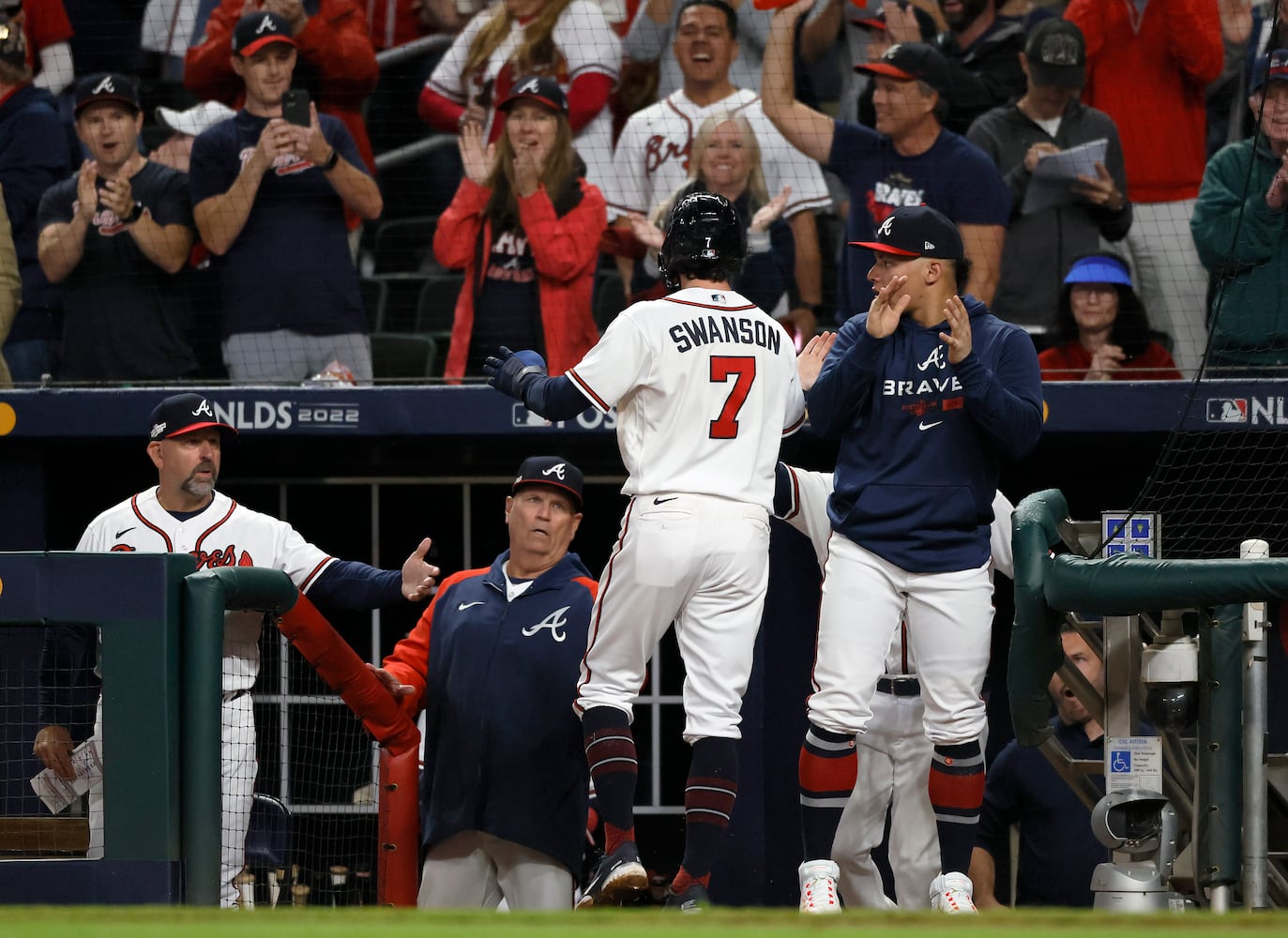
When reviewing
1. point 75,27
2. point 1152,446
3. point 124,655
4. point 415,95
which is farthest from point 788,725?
point 75,27

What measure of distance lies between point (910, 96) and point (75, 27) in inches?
154

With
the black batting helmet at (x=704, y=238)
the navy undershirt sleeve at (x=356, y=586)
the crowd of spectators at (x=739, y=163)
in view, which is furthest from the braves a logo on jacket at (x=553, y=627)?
the crowd of spectators at (x=739, y=163)

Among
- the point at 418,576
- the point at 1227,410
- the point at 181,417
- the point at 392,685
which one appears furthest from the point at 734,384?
the point at 1227,410

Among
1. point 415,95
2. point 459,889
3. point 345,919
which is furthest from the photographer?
point 415,95

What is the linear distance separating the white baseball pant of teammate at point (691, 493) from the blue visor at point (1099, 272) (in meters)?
2.42

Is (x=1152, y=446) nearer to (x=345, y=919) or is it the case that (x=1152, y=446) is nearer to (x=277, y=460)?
(x=277, y=460)

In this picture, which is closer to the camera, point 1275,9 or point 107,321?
point 1275,9

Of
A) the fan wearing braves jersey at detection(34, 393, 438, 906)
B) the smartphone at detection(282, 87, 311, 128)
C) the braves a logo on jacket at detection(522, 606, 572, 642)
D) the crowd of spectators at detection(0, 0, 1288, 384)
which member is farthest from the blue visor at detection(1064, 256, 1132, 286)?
the smartphone at detection(282, 87, 311, 128)

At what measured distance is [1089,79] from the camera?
6918 millimetres

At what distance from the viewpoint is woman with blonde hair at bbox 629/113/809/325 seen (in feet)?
21.5

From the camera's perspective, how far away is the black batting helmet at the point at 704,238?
4.43m

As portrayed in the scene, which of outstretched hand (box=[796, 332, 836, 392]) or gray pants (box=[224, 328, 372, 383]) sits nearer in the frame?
outstretched hand (box=[796, 332, 836, 392])

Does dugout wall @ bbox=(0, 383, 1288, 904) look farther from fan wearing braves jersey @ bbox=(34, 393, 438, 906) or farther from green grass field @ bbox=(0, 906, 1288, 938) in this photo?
green grass field @ bbox=(0, 906, 1288, 938)

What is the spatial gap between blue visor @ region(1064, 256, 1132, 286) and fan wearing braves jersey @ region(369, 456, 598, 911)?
8.08 feet
